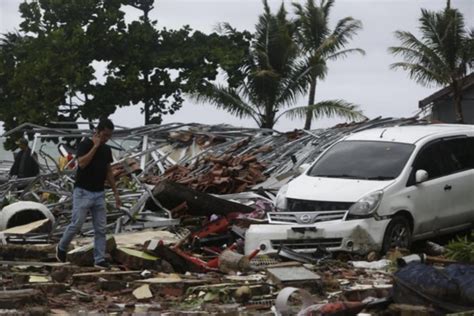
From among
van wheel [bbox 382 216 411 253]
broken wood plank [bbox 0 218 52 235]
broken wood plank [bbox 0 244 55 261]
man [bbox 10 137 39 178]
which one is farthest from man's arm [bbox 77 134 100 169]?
man [bbox 10 137 39 178]

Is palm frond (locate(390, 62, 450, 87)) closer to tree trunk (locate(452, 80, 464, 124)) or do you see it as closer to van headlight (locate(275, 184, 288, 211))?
tree trunk (locate(452, 80, 464, 124))

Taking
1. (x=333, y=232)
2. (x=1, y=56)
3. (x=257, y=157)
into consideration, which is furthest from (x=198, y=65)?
(x=333, y=232)

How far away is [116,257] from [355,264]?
3.15 m

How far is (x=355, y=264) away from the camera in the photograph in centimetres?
1176

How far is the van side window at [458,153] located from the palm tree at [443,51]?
1910 cm

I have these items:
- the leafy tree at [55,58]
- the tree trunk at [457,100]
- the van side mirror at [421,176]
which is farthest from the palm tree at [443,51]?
the van side mirror at [421,176]

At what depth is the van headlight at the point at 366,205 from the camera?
40.1ft

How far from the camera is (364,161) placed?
44.5 feet

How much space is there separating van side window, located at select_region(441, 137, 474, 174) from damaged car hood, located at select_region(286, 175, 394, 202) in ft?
5.32

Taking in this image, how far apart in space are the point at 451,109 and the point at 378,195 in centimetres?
2284

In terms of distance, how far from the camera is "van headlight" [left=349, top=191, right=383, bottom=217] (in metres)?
12.2

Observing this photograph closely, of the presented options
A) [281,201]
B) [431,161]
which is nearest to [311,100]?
[431,161]

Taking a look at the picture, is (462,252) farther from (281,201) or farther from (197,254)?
(197,254)

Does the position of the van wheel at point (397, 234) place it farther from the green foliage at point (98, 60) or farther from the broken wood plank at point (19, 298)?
the green foliage at point (98, 60)
